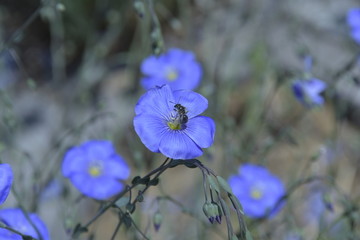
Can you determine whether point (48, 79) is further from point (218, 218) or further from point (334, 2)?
point (218, 218)

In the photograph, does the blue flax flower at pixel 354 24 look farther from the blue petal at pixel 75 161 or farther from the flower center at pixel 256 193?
the blue petal at pixel 75 161

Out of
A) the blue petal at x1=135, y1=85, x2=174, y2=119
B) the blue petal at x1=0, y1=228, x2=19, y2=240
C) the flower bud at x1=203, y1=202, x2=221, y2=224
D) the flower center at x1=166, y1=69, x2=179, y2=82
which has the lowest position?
the blue petal at x1=0, y1=228, x2=19, y2=240

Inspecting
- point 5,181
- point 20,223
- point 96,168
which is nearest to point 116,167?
point 96,168

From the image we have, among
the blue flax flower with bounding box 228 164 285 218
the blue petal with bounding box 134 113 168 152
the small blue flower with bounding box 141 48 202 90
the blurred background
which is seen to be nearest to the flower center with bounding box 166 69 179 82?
the small blue flower with bounding box 141 48 202 90

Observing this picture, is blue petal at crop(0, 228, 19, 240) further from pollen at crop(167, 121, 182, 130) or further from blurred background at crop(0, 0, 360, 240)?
blurred background at crop(0, 0, 360, 240)

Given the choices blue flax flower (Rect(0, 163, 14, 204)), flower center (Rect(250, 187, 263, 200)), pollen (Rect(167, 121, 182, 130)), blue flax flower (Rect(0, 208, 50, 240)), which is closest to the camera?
blue flax flower (Rect(0, 163, 14, 204))

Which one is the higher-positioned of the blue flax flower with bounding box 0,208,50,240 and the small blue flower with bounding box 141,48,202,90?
the small blue flower with bounding box 141,48,202,90
